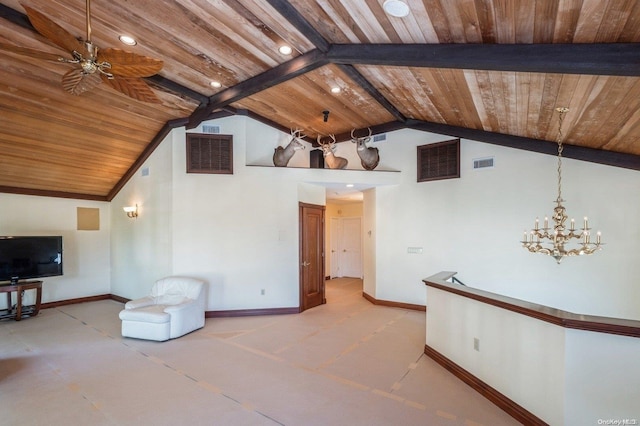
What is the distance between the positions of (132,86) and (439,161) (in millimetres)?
5202

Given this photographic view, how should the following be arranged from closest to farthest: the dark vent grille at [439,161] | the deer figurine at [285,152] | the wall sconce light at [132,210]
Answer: the dark vent grille at [439,161] → the deer figurine at [285,152] → the wall sconce light at [132,210]

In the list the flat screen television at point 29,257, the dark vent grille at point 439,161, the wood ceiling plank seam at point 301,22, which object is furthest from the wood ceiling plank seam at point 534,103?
the flat screen television at point 29,257

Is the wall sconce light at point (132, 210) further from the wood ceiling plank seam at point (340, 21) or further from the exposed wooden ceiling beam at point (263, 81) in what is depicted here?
the wood ceiling plank seam at point (340, 21)

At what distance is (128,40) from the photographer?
352 centimetres

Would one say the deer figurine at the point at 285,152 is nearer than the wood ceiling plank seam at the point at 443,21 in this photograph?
No

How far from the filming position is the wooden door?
243 inches

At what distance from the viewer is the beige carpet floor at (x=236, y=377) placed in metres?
2.75

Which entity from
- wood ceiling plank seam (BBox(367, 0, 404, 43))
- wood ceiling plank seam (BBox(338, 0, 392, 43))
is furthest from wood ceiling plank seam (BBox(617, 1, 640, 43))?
wood ceiling plank seam (BBox(338, 0, 392, 43))

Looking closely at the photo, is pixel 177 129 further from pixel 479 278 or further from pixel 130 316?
pixel 479 278

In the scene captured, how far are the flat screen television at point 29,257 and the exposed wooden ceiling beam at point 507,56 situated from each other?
6.71m

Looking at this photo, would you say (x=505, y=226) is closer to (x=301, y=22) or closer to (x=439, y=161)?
(x=439, y=161)

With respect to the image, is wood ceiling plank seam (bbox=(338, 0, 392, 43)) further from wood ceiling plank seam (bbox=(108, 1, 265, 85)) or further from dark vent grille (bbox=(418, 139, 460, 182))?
dark vent grille (bbox=(418, 139, 460, 182))

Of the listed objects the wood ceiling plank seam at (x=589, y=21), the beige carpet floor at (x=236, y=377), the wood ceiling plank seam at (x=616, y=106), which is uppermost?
the wood ceiling plank seam at (x=589, y=21)

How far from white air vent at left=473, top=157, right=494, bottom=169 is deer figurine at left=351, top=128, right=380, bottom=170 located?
6.20ft
